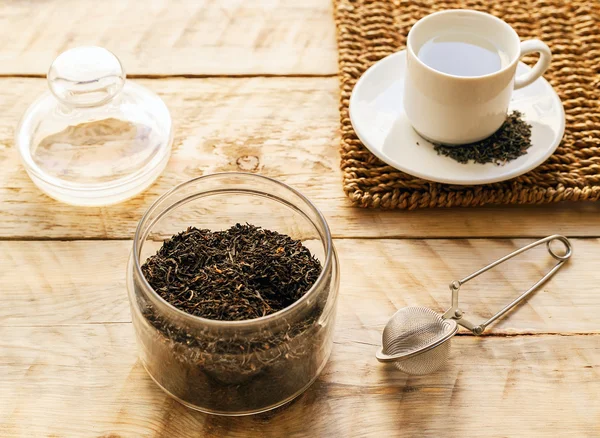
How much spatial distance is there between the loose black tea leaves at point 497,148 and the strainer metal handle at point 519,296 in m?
0.16

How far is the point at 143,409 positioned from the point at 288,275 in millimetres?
260

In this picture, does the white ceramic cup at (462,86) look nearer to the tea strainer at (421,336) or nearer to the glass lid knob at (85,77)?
the tea strainer at (421,336)

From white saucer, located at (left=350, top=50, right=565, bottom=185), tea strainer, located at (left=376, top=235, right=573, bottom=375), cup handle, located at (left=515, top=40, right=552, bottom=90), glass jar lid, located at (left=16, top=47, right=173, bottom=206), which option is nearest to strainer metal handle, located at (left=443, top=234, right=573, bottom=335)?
tea strainer, located at (left=376, top=235, right=573, bottom=375)

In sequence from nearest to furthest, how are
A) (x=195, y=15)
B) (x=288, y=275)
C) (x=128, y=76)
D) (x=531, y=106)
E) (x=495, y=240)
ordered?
(x=288, y=275), (x=495, y=240), (x=531, y=106), (x=128, y=76), (x=195, y=15)

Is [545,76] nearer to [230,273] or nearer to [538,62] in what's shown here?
[538,62]

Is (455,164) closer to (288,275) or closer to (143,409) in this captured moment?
(288,275)

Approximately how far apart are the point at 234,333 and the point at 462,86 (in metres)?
0.57

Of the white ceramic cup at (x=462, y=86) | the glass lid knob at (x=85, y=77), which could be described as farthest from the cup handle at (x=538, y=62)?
the glass lid knob at (x=85, y=77)

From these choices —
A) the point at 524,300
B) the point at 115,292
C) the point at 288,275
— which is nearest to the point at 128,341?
the point at 115,292

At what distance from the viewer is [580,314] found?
1068 millimetres

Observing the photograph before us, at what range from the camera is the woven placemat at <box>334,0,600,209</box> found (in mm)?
1196

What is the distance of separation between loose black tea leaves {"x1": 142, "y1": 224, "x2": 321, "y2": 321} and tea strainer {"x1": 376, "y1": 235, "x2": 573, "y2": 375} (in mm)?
145

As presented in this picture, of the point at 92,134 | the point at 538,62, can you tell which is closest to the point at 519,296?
the point at 538,62

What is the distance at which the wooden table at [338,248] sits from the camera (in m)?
0.96
